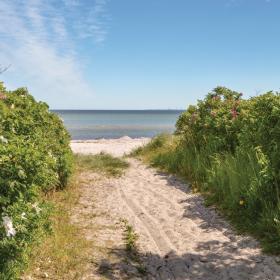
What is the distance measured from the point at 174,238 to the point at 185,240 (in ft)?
0.72

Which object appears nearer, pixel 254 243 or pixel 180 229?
pixel 254 243

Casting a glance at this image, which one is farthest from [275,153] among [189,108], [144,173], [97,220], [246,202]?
[189,108]

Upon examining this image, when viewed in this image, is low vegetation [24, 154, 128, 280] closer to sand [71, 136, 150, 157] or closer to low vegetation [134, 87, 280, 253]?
low vegetation [134, 87, 280, 253]

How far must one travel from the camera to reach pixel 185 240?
7.76m

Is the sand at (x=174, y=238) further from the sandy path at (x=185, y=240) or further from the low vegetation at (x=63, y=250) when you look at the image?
the low vegetation at (x=63, y=250)

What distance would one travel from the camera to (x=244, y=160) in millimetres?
10141

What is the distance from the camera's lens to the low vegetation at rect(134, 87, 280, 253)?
26.5 feet

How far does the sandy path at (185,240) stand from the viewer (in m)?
6.45

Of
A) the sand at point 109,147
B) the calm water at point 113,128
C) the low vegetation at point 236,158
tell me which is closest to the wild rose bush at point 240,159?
the low vegetation at point 236,158

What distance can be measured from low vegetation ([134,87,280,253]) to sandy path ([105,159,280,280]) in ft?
1.32

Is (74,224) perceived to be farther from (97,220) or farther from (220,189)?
(220,189)

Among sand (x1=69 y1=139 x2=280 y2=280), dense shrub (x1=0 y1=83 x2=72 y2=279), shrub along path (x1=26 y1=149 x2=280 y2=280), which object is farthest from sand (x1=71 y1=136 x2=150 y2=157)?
dense shrub (x1=0 y1=83 x2=72 y2=279)

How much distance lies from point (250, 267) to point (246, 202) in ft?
7.52

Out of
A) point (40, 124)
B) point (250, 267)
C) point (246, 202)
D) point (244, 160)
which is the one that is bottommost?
point (250, 267)
